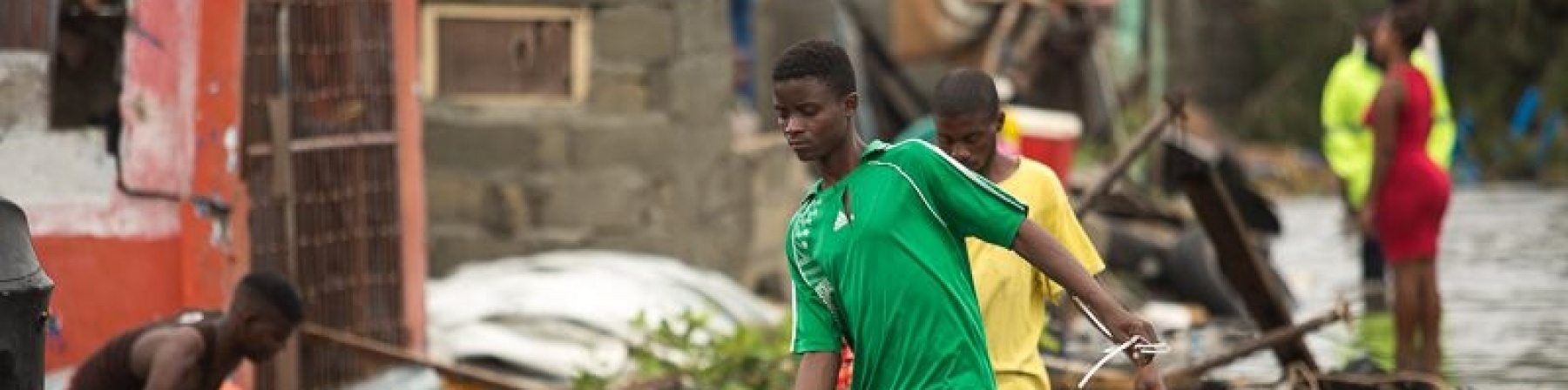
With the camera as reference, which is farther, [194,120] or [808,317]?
[194,120]

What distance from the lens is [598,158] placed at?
12.8 meters

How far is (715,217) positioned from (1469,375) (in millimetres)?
3183

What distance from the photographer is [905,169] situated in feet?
21.1

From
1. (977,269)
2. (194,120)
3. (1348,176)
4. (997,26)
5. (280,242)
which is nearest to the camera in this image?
(977,269)

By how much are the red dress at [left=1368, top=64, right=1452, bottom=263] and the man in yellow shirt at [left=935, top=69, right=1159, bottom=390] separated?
15.5ft

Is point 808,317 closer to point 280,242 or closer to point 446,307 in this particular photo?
point 280,242

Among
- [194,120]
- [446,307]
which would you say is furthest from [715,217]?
[194,120]

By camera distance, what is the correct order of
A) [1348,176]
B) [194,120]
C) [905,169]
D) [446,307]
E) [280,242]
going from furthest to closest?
[1348,176] → [446,307] → [280,242] → [194,120] → [905,169]

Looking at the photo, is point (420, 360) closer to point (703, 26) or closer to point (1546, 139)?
point (703, 26)

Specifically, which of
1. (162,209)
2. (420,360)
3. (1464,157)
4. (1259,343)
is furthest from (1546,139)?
(162,209)

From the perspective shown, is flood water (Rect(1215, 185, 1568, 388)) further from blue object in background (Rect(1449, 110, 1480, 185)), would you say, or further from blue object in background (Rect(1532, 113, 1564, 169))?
blue object in background (Rect(1532, 113, 1564, 169))

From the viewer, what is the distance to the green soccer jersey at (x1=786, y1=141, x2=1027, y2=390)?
253 inches

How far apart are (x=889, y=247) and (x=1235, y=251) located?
Answer: 430cm

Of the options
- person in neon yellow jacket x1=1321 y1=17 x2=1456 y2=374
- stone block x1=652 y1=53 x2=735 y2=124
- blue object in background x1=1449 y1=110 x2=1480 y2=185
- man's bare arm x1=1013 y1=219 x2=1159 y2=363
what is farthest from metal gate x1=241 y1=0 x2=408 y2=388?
blue object in background x1=1449 y1=110 x2=1480 y2=185
